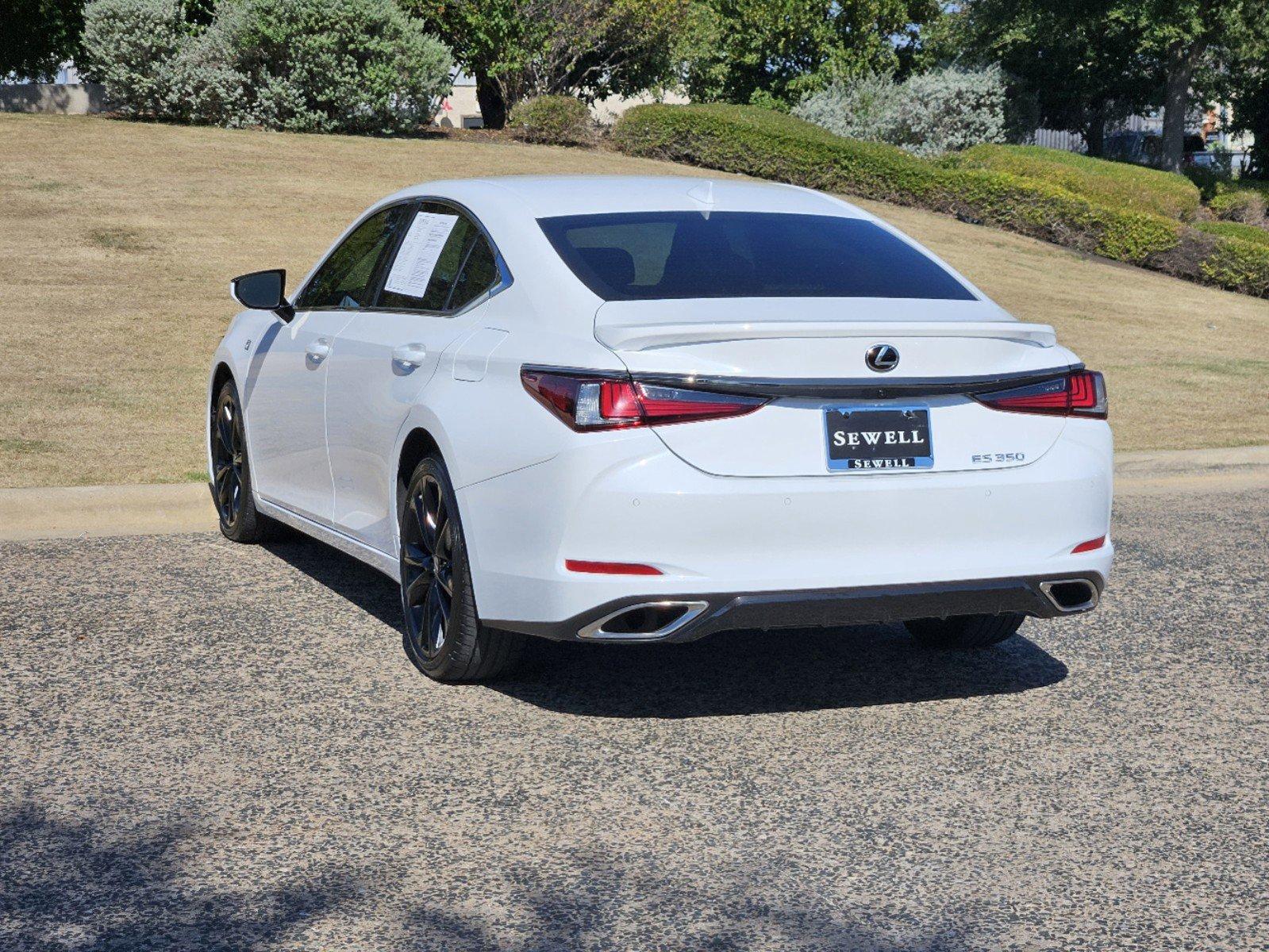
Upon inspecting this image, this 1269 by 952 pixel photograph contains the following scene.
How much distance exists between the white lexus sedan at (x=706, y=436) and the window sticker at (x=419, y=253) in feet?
0.27

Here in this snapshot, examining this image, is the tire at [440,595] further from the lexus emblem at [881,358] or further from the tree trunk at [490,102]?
the tree trunk at [490,102]

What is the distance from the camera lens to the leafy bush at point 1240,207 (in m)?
37.9

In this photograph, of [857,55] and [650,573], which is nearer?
[650,573]

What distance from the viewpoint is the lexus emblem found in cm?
454

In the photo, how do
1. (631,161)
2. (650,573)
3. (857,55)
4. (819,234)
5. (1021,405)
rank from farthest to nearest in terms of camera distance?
(857,55)
(631,161)
(819,234)
(1021,405)
(650,573)

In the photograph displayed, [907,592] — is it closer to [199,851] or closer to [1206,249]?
[199,851]

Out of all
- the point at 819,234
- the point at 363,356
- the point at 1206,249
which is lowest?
the point at 1206,249

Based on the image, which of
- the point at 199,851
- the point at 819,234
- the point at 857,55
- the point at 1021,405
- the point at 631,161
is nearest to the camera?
the point at 199,851

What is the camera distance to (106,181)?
2052 centimetres

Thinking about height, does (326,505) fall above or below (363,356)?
below

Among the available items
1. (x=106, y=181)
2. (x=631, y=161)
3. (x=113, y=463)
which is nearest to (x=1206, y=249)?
(x=631, y=161)

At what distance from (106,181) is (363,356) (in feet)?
52.8

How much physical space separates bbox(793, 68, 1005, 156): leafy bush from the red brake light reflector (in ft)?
101

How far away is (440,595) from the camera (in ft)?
17.2
